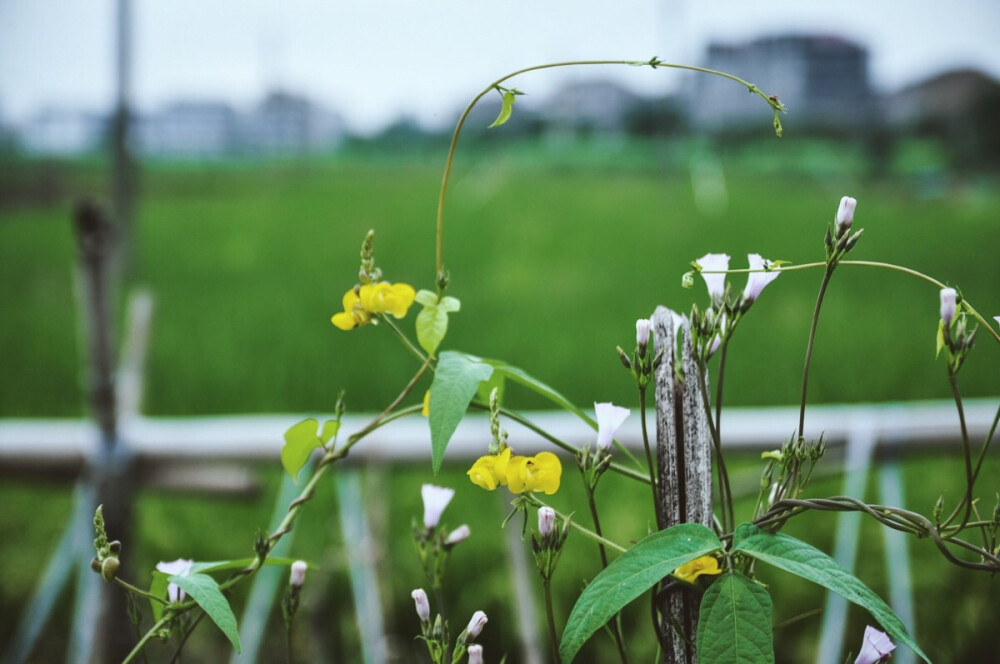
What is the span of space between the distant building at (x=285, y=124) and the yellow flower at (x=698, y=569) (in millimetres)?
12837

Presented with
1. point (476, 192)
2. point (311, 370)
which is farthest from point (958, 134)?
point (311, 370)

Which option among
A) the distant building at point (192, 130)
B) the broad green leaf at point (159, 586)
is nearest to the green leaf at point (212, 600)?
the broad green leaf at point (159, 586)

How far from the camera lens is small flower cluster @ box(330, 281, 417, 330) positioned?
2.02ft

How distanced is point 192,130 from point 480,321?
26.6 feet

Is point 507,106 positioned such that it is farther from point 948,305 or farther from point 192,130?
point 192,130

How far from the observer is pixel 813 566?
1.62 feet

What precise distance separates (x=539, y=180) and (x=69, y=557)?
12733 mm

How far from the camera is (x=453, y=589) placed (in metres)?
2.47

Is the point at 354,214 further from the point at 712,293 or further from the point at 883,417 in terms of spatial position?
the point at 712,293

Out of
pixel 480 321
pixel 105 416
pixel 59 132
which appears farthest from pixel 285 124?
pixel 105 416

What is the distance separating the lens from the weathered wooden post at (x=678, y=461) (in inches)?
23.0

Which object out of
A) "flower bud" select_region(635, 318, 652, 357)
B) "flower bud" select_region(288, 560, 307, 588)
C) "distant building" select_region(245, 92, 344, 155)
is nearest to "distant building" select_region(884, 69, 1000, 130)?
"distant building" select_region(245, 92, 344, 155)

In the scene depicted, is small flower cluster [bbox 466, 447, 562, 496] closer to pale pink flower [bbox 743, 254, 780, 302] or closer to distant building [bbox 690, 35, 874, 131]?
pale pink flower [bbox 743, 254, 780, 302]

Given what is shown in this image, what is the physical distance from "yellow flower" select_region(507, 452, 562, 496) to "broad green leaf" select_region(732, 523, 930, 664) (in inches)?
4.9
